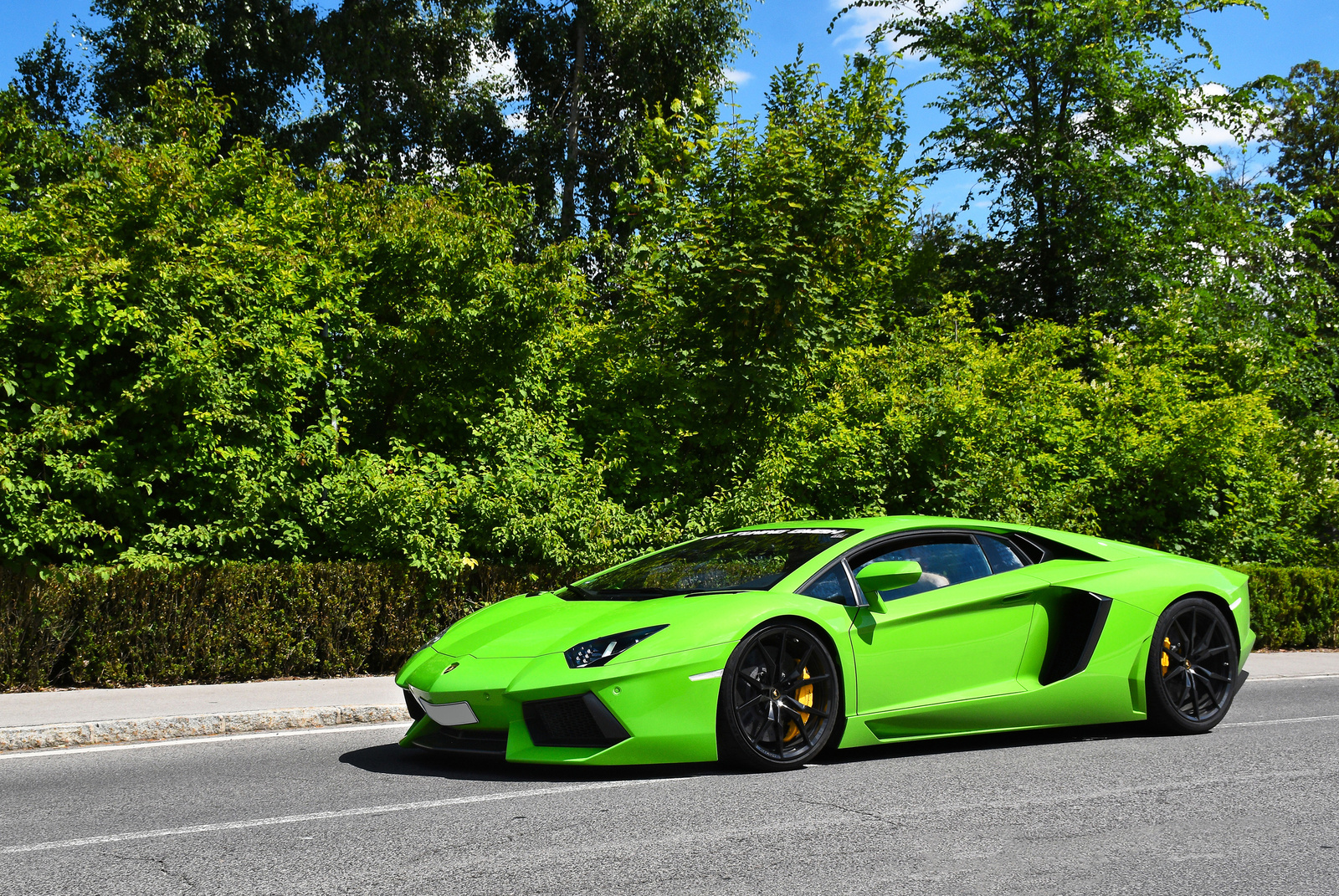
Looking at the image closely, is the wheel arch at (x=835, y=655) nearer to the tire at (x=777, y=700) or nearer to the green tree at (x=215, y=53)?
the tire at (x=777, y=700)

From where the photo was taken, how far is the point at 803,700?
5656 millimetres

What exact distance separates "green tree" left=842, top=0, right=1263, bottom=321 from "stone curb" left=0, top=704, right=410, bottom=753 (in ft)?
61.8

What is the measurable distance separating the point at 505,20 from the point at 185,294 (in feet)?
64.9

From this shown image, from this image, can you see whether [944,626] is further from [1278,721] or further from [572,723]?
[1278,721]

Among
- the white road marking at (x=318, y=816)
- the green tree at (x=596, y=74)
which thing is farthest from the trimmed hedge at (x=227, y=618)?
the green tree at (x=596, y=74)

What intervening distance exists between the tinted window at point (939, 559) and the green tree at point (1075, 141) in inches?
697

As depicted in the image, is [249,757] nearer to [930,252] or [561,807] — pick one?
[561,807]

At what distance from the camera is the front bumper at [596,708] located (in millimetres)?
5121

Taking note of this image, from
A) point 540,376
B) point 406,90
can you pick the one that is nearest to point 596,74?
point 406,90

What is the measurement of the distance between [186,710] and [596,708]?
3.93m

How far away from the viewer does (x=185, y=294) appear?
1020 centimetres

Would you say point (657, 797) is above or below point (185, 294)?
below

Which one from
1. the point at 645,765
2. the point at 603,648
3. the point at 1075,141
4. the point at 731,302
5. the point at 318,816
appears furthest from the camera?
the point at 1075,141

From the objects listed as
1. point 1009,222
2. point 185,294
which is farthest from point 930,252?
point 185,294
